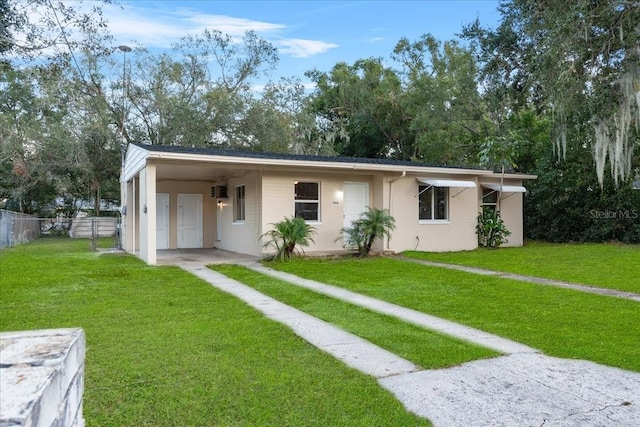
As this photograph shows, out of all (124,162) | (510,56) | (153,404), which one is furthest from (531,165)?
(153,404)

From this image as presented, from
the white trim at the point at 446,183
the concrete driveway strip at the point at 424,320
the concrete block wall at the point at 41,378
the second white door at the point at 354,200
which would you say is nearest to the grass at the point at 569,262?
the second white door at the point at 354,200

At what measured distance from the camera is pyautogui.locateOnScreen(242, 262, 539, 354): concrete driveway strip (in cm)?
448

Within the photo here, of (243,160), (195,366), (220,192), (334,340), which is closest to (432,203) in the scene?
(243,160)

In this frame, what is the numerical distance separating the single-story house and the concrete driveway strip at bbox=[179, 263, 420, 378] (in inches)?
199

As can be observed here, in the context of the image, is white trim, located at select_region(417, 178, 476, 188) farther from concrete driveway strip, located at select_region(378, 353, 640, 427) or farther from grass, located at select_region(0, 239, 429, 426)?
concrete driveway strip, located at select_region(378, 353, 640, 427)

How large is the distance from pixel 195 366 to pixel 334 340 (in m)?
1.45

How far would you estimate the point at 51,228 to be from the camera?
24109 millimetres

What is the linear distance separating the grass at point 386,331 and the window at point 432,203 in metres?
7.28

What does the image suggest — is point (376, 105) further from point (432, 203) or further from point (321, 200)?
point (321, 200)

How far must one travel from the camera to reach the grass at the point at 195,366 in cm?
292

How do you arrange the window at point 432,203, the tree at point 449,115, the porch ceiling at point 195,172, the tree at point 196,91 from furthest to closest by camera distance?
the tree at point 449,115 → the tree at point 196,91 → the window at point 432,203 → the porch ceiling at point 195,172

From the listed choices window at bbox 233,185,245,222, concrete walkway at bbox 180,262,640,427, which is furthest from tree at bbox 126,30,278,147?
concrete walkway at bbox 180,262,640,427

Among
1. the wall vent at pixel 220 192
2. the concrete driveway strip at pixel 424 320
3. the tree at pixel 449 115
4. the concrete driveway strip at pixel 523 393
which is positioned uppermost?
the tree at pixel 449 115

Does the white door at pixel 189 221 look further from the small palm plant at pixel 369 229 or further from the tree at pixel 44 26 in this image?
the tree at pixel 44 26
